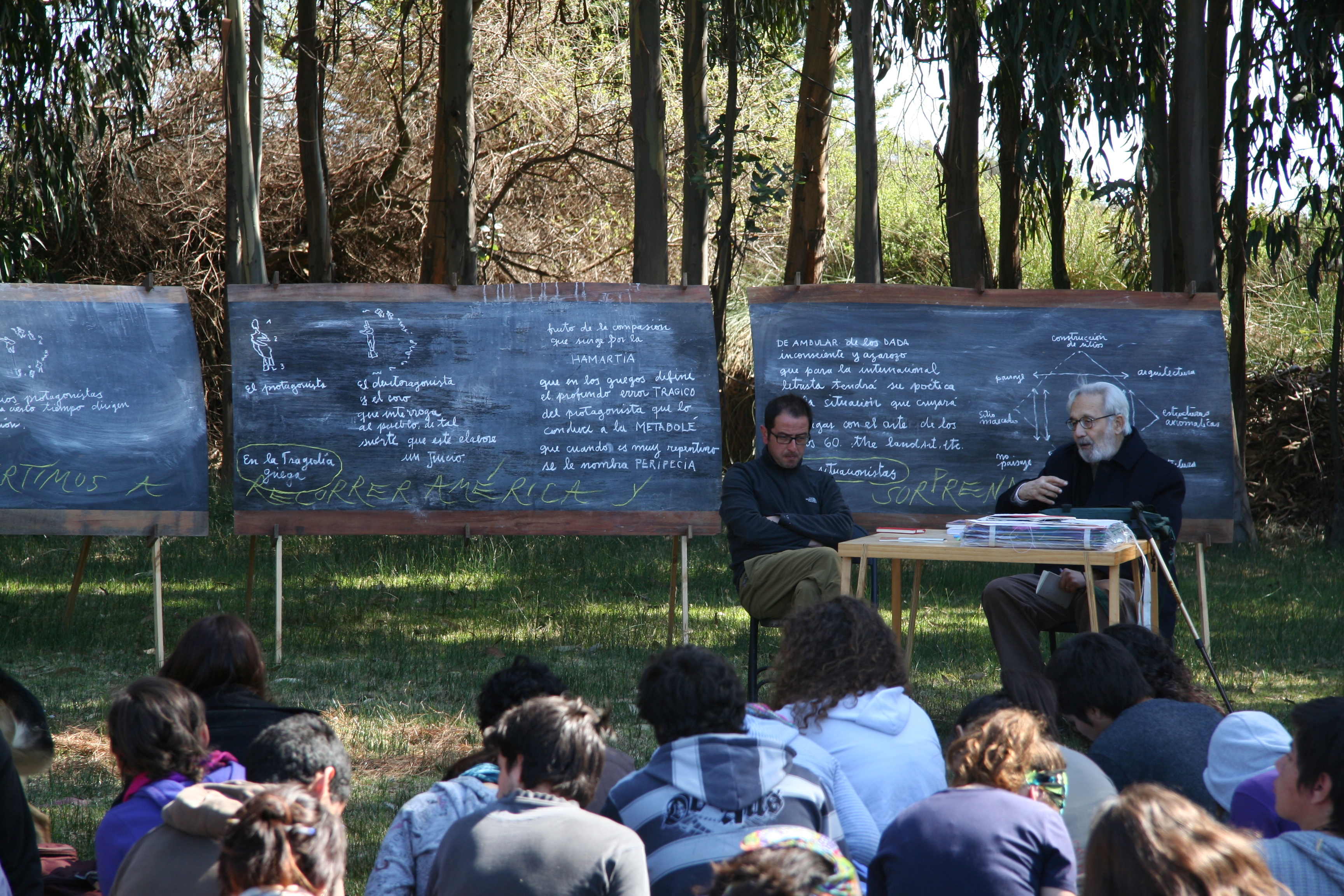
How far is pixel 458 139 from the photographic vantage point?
8977mm

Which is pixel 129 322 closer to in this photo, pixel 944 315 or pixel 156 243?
pixel 944 315

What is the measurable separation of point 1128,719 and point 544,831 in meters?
1.61

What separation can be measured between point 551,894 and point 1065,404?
4641mm

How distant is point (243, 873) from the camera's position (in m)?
1.85

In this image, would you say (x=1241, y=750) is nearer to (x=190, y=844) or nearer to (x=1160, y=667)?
(x=1160, y=667)

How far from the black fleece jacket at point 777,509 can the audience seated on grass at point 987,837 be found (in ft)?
8.90

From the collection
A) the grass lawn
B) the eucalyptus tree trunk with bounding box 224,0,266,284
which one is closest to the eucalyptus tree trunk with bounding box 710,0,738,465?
the grass lawn

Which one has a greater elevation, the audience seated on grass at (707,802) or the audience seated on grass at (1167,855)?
the audience seated on grass at (1167,855)

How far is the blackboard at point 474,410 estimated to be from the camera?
228 inches

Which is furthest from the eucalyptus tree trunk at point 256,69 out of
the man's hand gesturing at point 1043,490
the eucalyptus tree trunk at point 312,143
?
the man's hand gesturing at point 1043,490

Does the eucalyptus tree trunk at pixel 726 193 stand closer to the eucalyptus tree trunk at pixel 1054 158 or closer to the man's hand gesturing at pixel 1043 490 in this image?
the eucalyptus tree trunk at pixel 1054 158

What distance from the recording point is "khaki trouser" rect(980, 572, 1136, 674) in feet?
15.8

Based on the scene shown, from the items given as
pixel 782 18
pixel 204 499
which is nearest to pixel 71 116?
pixel 204 499

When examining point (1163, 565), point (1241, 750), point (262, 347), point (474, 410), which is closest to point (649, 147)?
point (474, 410)
